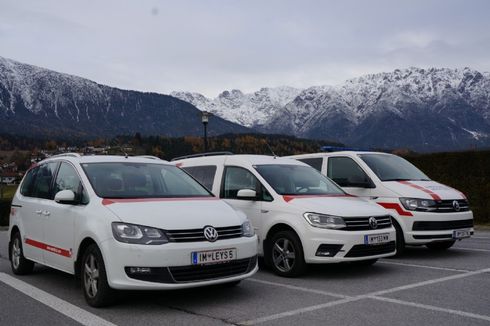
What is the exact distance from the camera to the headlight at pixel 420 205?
9.75 m

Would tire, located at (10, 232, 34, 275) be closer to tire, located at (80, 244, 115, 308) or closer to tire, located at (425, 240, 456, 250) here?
tire, located at (80, 244, 115, 308)

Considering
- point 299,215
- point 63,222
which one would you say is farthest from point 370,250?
point 63,222

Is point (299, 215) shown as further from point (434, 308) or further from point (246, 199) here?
point (434, 308)

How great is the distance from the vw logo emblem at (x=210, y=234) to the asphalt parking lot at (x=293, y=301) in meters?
0.77

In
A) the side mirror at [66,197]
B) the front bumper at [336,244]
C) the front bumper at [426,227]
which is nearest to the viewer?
the side mirror at [66,197]

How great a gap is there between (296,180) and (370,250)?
1791 millimetres

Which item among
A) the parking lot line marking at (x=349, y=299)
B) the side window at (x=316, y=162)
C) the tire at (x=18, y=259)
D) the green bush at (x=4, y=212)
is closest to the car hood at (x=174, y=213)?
the parking lot line marking at (x=349, y=299)

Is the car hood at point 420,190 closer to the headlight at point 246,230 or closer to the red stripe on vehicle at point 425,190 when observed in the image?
the red stripe on vehicle at point 425,190

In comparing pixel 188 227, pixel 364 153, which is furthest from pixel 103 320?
pixel 364 153

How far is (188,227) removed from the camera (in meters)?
6.17

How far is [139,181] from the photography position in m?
7.42

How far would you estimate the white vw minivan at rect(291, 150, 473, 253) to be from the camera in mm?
9719

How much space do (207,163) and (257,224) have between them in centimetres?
194

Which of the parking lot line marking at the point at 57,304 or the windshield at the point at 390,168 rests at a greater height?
the windshield at the point at 390,168
